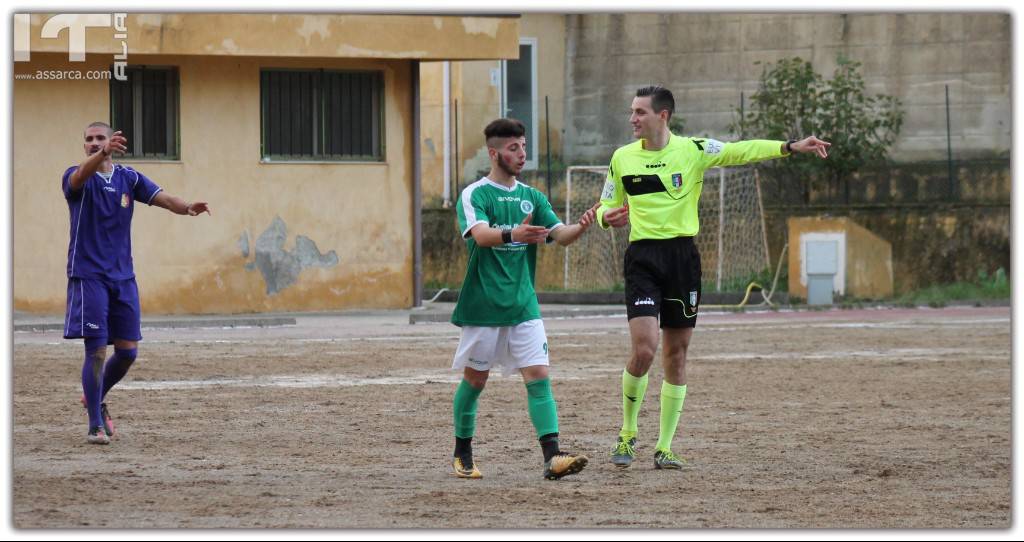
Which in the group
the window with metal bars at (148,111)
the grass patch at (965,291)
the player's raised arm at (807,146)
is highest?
the window with metal bars at (148,111)

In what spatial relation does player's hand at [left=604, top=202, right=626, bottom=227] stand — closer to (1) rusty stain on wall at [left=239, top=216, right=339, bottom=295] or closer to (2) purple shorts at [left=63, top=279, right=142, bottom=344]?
(2) purple shorts at [left=63, top=279, right=142, bottom=344]

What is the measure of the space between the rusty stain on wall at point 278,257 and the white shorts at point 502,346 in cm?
1606

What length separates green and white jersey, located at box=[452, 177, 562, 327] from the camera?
346 inches

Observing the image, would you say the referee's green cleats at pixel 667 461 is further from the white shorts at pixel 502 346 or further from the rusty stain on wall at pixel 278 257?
the rusty stain on wall at pixel 278 257

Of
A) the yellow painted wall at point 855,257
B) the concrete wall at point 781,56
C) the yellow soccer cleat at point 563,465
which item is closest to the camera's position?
the yellow soccer cleat at point 563,465

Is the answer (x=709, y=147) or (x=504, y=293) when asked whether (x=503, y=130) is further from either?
(x=709, y=147)

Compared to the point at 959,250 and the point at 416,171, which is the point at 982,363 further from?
the point at 959,250

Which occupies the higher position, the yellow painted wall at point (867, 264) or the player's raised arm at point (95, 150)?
the player's raised arm at point (95, 150)

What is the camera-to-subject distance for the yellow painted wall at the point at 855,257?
27484 mm

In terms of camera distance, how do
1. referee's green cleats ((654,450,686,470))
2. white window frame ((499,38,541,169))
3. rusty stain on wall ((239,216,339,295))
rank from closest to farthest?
referee's green cleats ((654,450,686,470)) → rusty stain on wall ((239,216,339,295)) → white window frame ((499,38,541,169))

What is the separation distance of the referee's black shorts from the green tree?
19698 mm

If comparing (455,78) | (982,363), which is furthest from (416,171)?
(982,363)

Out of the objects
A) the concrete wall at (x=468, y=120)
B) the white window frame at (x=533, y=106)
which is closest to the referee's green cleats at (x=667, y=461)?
the white window frame at (x=533, y=106)

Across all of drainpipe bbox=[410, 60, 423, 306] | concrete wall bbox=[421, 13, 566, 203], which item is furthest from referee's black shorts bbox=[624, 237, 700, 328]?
concrete wall bbox=[421, 13, 566, 203]
